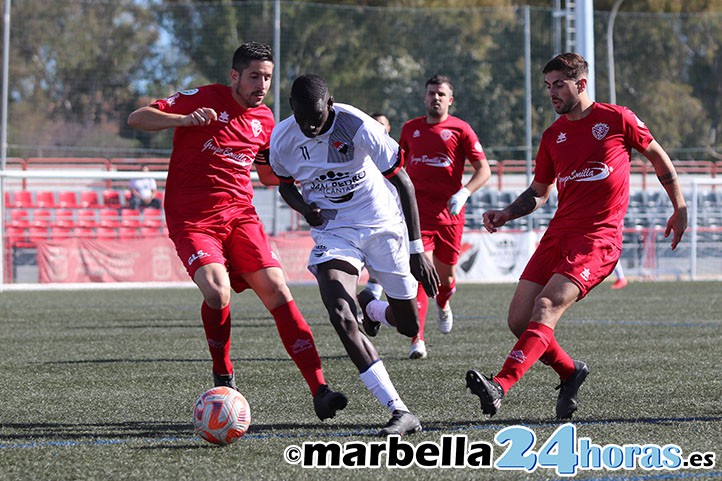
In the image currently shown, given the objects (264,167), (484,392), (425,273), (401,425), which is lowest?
(401,425)

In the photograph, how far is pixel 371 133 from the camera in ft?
18.6

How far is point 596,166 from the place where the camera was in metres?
6.00

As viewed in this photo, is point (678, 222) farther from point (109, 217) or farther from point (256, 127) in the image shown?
point (109, 217)

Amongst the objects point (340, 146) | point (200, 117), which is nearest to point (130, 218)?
point (200, 117)

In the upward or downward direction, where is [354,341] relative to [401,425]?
upward

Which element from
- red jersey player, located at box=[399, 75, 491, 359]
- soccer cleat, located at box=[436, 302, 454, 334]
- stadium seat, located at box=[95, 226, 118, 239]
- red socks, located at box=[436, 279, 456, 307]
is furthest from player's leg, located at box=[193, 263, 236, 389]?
stadium seat, located at box=[95, 226, 118, 239]

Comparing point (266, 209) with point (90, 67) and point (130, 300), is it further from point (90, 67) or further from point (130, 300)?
point (90, 67)

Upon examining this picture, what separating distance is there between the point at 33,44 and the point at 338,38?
7.58 meters

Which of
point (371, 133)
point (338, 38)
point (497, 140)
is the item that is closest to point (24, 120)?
point (338, 38)

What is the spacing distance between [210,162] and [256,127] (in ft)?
1.16

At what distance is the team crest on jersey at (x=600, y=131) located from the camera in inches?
237

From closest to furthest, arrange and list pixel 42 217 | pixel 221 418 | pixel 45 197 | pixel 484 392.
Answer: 1. pixel 221 418
2. pixel 484 392
3. pixel 42 217
4. pixel 45 197

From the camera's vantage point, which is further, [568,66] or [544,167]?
[544,167]

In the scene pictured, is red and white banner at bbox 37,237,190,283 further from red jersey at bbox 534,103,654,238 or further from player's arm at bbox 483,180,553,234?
red jersey at bbox 534,103,654,238
